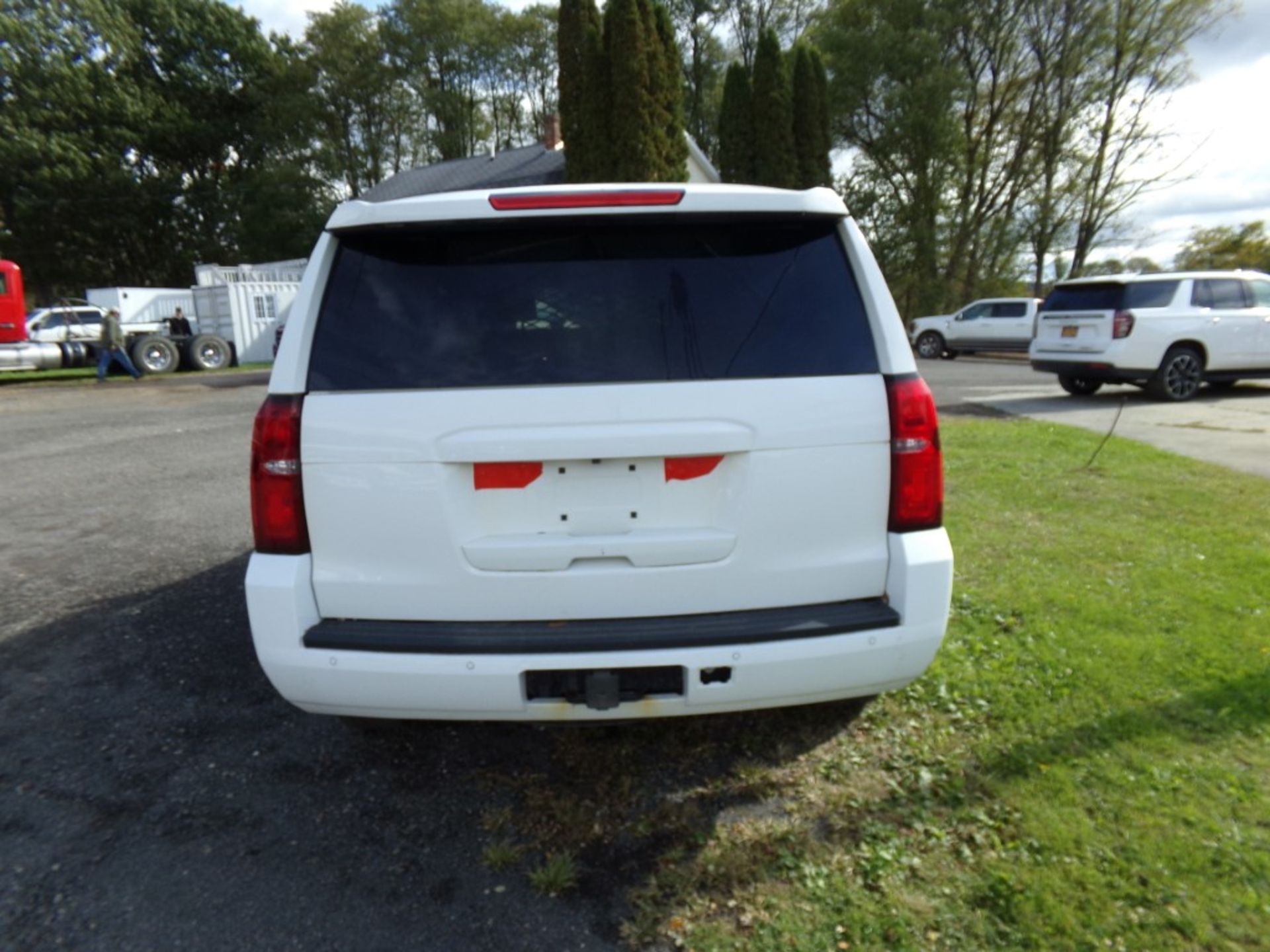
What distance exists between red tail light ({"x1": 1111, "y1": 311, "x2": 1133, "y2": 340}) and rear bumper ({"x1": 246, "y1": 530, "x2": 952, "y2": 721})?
11.4 m

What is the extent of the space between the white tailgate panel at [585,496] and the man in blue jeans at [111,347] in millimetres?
20370

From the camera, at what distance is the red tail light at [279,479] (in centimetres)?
242

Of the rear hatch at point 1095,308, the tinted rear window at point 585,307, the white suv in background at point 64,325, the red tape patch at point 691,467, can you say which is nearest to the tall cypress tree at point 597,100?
the rear hatch at point 1095,308

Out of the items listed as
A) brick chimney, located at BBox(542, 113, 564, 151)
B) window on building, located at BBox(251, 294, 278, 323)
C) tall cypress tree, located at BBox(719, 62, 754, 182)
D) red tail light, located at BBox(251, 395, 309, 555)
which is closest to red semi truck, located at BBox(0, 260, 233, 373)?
window on building, located at BBox(251, 294, 278, 323)

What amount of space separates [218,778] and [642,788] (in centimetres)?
153

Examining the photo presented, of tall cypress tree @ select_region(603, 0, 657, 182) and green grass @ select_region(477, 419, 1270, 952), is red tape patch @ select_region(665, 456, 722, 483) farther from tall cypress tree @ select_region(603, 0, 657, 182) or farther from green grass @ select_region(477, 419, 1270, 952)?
tall cypress tree @ select_region(603, 0, 657, 182)

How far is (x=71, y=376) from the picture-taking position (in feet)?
71.1

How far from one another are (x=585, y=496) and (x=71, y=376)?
24.2 m

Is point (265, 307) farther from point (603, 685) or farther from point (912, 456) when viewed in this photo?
point (912, 456)

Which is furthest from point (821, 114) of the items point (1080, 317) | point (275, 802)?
point (275, 802)

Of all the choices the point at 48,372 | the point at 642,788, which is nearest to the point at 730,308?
the point at 642,788

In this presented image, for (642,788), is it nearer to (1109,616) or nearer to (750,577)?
(750,577)

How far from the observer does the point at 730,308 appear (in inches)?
97.9

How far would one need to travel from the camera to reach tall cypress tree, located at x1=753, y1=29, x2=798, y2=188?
90.0 feet
